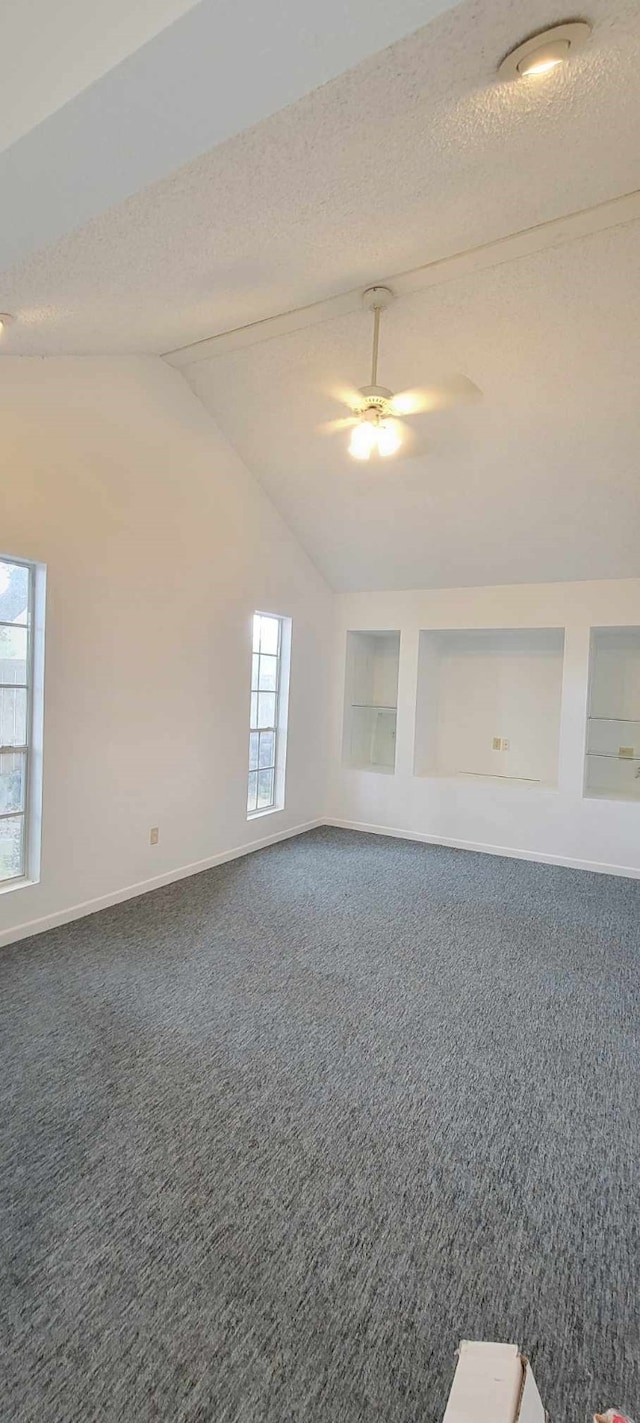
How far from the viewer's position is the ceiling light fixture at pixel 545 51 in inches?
55.8

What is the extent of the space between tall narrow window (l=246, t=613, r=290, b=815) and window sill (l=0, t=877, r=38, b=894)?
6.67 ft

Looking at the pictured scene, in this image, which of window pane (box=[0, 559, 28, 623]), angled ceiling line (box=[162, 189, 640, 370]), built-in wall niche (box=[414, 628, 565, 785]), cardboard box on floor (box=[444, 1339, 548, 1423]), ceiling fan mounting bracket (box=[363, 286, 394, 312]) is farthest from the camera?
built-in wall niche (box=[414, 628, 565, 785])

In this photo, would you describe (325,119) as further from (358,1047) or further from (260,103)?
(358,1047)

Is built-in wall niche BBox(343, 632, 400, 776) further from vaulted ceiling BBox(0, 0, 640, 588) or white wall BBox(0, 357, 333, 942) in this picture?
white wall BBox(0, 357, 333, 942)

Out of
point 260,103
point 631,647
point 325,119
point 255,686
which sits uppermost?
point 325,119

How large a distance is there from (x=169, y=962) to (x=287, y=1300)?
1768 millimetres

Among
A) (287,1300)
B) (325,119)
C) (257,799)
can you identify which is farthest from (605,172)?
(257,799)

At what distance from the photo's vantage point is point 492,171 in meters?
1.99

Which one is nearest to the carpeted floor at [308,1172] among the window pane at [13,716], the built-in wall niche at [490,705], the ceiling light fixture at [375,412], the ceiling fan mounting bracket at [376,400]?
the window pane at [13,716]

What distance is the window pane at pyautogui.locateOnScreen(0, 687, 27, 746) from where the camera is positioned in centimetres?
316

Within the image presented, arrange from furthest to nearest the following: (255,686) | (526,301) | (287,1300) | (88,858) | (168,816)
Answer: (255,686)
(168,816)
(88,858)
(526,301)
(287,1300)

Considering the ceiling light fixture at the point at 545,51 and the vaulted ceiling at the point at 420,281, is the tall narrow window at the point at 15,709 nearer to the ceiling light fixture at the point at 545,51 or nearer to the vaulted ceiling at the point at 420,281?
the vaulted ceiling at the point at 420,281

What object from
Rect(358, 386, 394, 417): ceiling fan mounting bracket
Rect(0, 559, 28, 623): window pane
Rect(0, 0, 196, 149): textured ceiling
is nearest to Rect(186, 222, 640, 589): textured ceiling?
Rect(358, 386, 394, 417): ceiling fan mounting bracket

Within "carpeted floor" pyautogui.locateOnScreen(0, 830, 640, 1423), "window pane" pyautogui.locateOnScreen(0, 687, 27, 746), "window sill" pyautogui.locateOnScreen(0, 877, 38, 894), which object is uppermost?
"window pane" pyautogui.locateOnScreen(0, 687, 27, 746)
